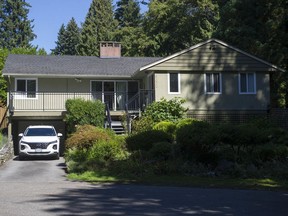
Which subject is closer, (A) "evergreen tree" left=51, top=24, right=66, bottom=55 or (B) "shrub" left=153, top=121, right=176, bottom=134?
(B) "shrub" left=153, top=121, right=176, bottom=134

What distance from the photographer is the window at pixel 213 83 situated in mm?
27688

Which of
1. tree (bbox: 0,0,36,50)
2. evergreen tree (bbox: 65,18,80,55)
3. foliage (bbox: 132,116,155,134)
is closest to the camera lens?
foliage (bbox: 132,116,155,134)

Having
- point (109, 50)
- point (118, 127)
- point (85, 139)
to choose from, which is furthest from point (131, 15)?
point (85, 139)

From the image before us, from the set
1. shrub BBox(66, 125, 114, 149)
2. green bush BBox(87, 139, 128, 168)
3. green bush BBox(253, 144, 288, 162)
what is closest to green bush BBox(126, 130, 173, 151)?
green bush BBox(87, 139, 128, 168)

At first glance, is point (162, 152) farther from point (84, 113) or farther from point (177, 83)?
point (177, 83)

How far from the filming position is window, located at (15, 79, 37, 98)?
29078 millimetres

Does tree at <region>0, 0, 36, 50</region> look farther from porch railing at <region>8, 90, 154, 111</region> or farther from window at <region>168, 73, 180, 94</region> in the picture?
window at <region>168, 73, 180, 94</region>

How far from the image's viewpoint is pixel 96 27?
57719 millimetres

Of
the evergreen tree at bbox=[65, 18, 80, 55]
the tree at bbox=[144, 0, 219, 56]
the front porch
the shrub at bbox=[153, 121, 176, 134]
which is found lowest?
the shrub at bbox=[153, 121, 176, 134]

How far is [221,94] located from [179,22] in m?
19.0

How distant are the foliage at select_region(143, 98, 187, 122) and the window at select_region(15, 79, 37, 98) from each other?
333 inches

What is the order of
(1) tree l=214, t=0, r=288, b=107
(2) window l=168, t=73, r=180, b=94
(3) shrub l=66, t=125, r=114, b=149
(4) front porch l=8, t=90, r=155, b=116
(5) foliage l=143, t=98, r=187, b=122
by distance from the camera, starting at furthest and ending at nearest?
(1) tree l=214, t=0, r=288, b=107 < (4) front porch l=8, t=90, r=155, b=116 < (2) window l=168, t=73, r=180, b=94 < (5) foliage l=143, t=98, r=187, b=122 < (3) shrub l=66, t=125, r=114, b=149

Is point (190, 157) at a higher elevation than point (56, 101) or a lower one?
lower

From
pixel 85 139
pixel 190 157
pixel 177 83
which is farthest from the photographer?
pixel 177 83
